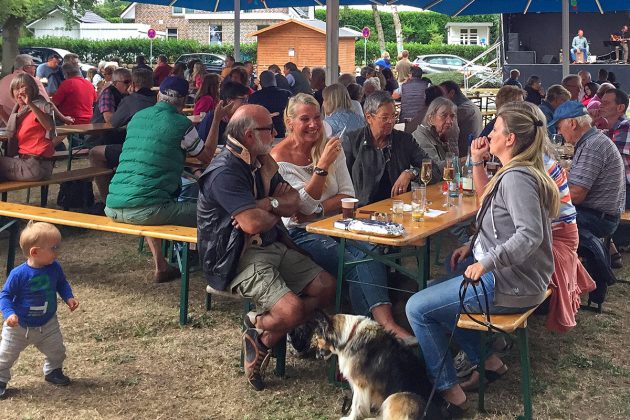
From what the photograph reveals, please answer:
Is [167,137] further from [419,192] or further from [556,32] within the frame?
[556,32]

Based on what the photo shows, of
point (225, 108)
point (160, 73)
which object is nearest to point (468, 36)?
point (160, 73)

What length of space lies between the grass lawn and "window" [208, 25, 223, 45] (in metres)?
51.3

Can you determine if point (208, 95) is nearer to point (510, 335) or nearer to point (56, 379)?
point (56, 379)

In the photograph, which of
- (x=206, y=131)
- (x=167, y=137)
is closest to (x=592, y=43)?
(x=206, y=131)

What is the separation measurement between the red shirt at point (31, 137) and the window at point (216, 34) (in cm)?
4976

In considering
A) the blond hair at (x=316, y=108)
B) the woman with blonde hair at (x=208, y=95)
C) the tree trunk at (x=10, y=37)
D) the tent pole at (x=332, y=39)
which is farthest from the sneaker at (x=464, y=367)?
the tree trunk at (x=10, y=37)

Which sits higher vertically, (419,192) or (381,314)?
(419,192)

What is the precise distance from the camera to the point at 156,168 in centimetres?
523

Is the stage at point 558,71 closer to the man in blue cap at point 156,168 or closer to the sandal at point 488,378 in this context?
the man in blue cap at point 156,168

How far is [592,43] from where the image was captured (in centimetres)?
2445

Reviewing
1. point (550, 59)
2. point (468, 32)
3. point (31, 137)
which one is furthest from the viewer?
point (468, 32)

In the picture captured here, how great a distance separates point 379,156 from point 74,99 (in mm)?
5625

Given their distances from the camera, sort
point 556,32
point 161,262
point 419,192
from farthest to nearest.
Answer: point 556,32 → point 161,262 → point 419,192

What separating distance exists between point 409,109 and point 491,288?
7.27 m
